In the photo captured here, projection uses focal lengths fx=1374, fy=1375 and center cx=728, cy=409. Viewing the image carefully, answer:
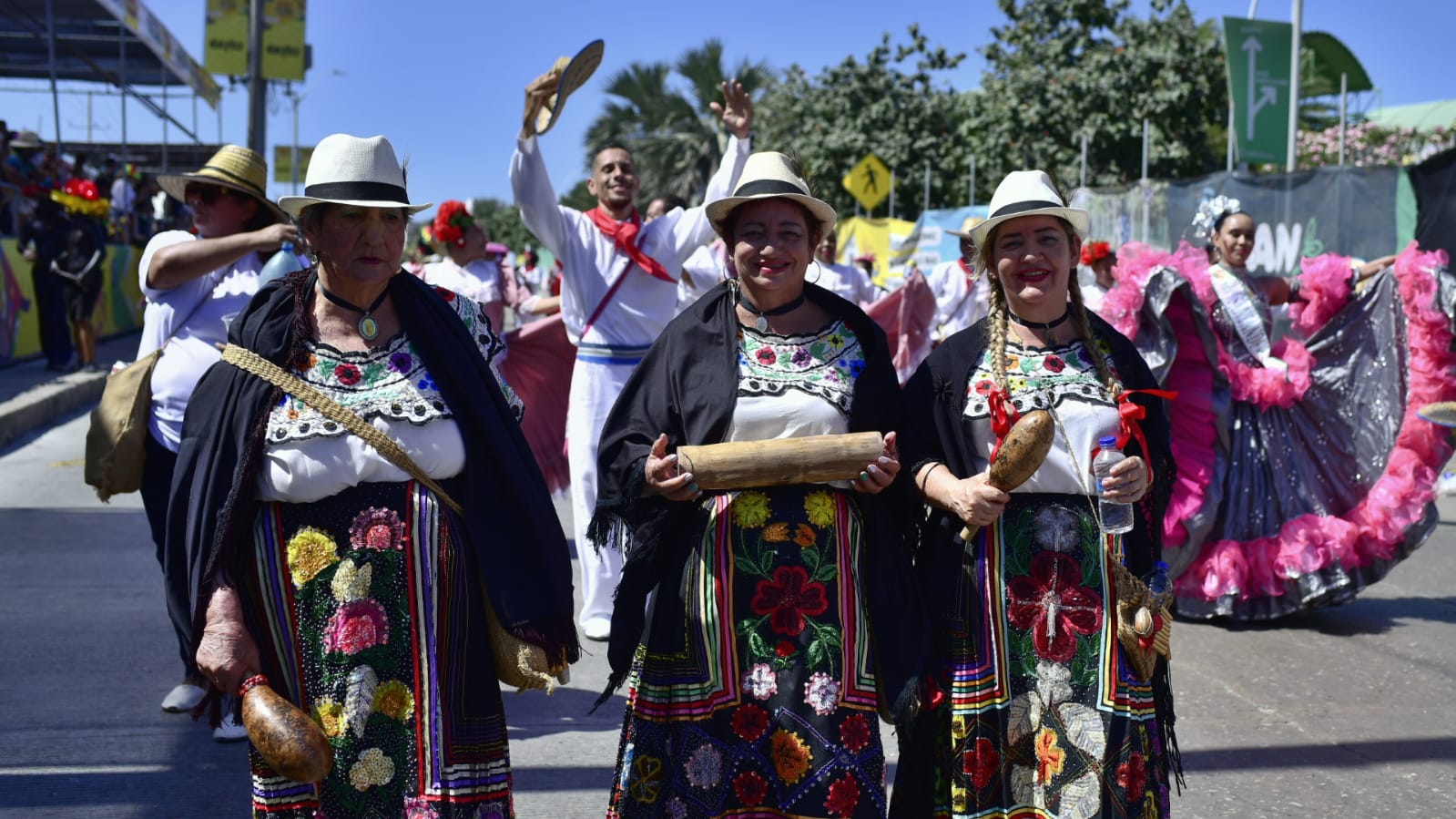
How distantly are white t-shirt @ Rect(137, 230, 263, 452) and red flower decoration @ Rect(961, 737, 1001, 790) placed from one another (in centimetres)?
302

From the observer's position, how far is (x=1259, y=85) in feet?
53.8

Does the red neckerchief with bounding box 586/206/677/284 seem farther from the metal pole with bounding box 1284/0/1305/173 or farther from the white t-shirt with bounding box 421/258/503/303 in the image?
the metal pole with bounding box 1284/0/1305/173

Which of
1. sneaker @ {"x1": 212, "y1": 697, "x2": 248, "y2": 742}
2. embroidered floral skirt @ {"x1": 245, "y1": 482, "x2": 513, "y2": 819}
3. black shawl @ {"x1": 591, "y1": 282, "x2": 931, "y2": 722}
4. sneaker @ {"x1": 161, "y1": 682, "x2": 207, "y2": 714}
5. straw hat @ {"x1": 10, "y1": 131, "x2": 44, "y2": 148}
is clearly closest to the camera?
embroidered floral skirt @ {"x1": 245, "y1": 482, "x2": 513, "y2": 819}

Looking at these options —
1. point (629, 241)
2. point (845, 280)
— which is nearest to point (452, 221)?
point (845, 280)

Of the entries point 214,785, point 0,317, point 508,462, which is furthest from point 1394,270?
point 0,317

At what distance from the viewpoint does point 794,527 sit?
11.3ft

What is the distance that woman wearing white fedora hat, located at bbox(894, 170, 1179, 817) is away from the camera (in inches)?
137

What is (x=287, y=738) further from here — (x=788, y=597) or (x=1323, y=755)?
(x=1323, y=755)

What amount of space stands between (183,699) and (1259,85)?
48.4 ft

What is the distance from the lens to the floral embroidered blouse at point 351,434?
317cm

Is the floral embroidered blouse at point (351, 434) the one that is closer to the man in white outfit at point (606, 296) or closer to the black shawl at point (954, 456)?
the black shawl at point (954, 456)

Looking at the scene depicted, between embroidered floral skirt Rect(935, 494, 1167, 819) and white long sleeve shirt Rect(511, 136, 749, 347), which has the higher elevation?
white long sleeve shirt Rect(511, 136, 749, 347)

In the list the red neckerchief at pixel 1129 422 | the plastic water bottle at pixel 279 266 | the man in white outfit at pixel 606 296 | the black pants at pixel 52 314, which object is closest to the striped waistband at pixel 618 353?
the man in white outfit at pixel 606 296

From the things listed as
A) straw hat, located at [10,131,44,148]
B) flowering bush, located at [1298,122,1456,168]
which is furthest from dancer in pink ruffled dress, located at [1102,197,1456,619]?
flowering bush, located at [1298,122,1456,168]
